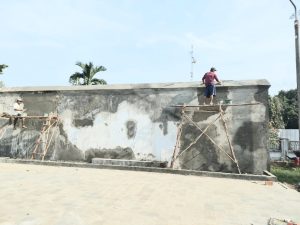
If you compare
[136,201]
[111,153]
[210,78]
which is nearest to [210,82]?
[210,78]

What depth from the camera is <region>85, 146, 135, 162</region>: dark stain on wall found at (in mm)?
12625

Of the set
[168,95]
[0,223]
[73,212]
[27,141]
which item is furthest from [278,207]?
[27,141]

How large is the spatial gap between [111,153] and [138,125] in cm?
150

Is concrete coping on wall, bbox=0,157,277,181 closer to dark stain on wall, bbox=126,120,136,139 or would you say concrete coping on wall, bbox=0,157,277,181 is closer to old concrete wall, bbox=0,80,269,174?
old concrete wall, bbox=0,80,269,174

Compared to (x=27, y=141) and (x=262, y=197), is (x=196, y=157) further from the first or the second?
(x=27, y=141)

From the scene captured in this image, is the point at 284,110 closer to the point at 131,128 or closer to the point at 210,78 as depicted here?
the point at 210,78

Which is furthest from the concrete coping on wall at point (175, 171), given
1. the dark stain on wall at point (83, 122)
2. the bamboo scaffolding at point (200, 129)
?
the dark stain on wall at point (83, 122)

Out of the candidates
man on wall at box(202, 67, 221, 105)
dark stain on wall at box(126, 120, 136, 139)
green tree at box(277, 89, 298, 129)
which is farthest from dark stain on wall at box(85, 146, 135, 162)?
green tree at box(277, 89, 298, 129)

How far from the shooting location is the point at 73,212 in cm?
505

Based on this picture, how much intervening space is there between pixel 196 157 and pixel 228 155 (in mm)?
1164

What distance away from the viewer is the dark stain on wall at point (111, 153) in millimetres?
12625

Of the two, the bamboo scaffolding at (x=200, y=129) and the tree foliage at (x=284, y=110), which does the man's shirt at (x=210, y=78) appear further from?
the tree foliage at (x=284, y=110)

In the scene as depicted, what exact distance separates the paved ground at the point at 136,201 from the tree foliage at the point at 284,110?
3332cm

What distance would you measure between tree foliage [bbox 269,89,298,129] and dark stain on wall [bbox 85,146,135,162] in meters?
30.0
